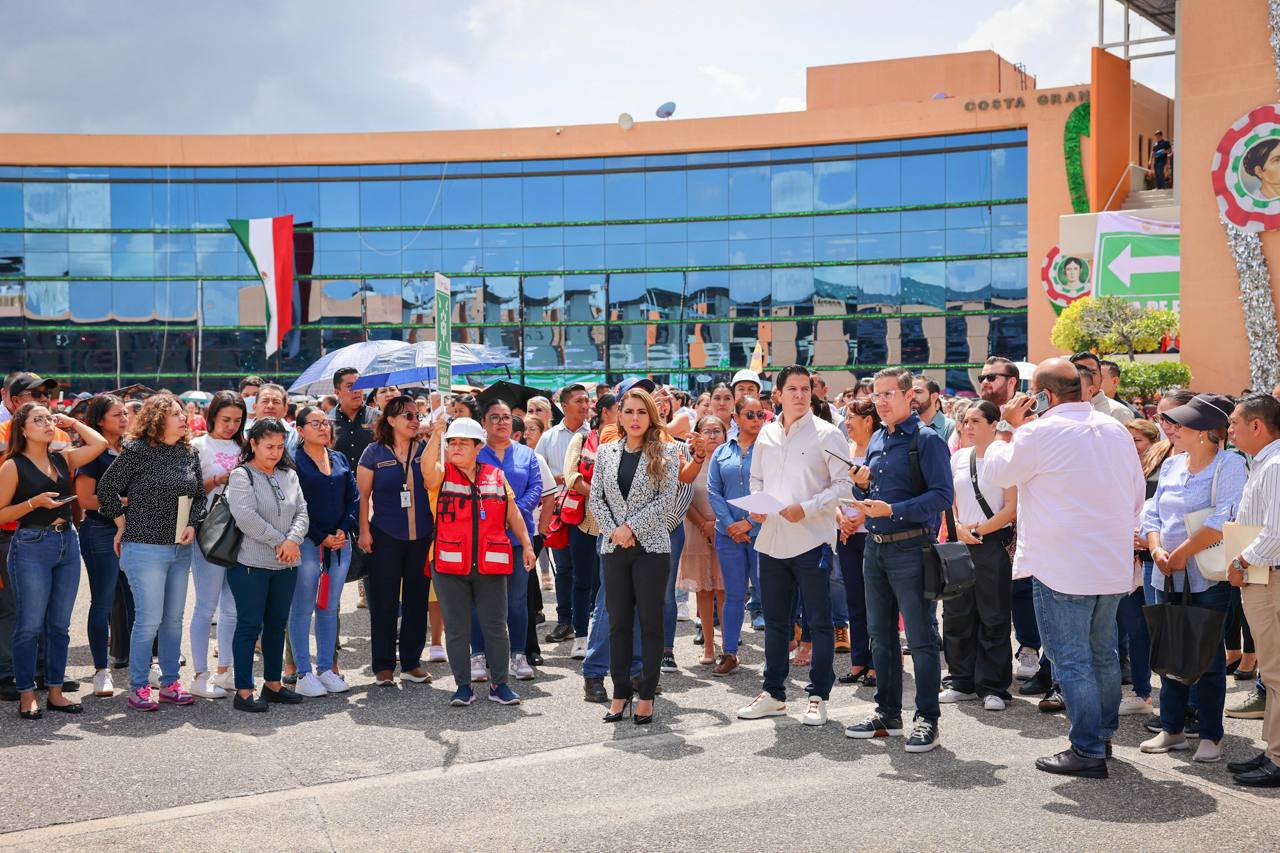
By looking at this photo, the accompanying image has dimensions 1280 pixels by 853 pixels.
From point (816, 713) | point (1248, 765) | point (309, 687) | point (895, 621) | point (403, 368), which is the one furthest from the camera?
point (403, 368)

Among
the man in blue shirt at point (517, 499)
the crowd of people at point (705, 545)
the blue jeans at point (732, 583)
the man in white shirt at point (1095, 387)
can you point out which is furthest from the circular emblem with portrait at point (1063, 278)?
the man in blue shirt at point (517, 499)

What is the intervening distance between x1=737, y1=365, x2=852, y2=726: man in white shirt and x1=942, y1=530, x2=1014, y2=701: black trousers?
108 cm

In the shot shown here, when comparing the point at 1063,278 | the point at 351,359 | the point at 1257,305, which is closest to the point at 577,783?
the point at 351,359

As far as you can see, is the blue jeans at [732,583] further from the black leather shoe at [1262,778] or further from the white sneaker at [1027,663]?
the black leather shoe at [1262,778]

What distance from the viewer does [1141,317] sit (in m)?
28.9

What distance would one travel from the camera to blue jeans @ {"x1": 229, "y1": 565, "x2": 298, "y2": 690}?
7594mm

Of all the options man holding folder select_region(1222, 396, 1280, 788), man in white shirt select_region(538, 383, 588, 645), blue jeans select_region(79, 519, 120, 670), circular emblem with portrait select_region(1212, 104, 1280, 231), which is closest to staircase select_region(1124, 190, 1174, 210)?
circular emblem with portrait select_region(1212, 104, 1280, 231)

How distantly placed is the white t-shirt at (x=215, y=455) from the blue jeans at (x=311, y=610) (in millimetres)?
801

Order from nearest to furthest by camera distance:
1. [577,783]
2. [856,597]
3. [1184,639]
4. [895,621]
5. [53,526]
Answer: [577,783], [1184,639], [895,621], [53,526], [856,597]

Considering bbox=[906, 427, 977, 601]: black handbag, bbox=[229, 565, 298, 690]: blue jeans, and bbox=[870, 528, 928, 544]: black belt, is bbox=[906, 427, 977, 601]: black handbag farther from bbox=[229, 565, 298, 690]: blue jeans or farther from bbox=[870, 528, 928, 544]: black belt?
bbox=[229, 565, 298, 690]: blue jeans

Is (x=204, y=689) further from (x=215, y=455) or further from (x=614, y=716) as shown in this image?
(x=614, y=716)

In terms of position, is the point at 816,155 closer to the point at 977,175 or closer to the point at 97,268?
the point at 977,175

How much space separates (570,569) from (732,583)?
6.58 feet

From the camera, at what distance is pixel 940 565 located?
6.37 m
